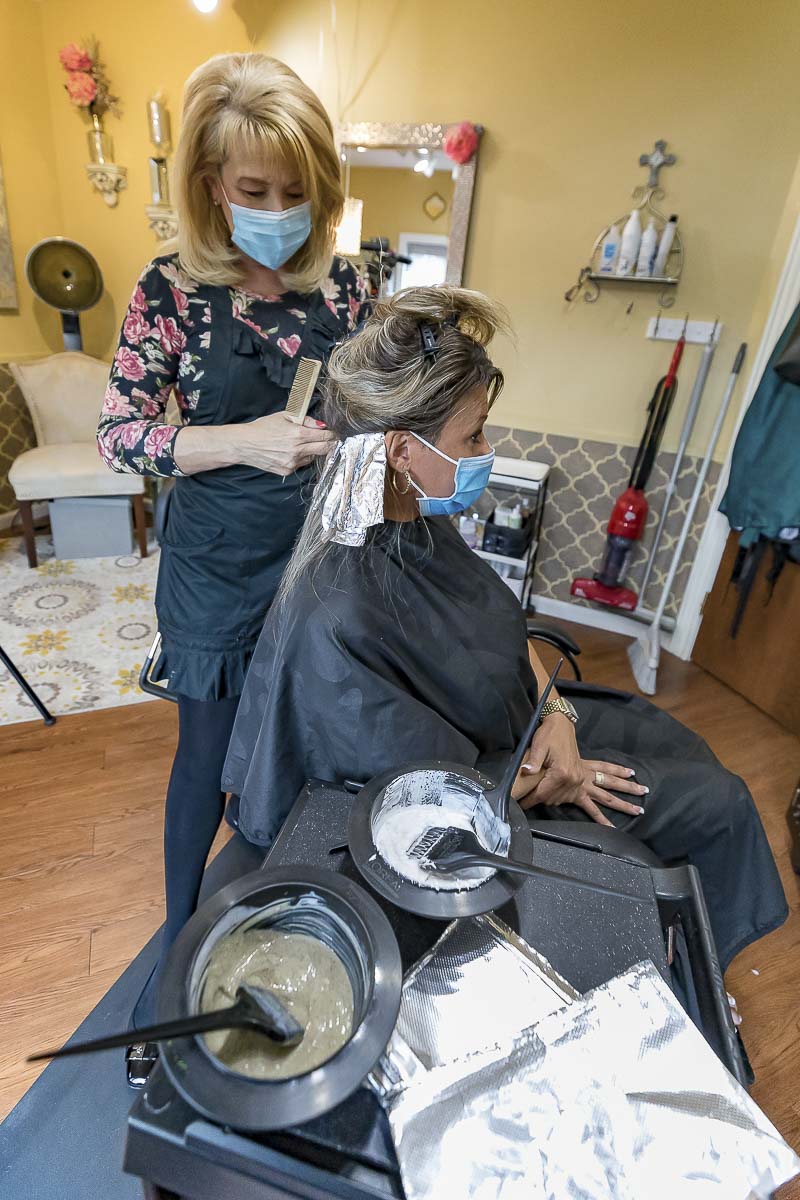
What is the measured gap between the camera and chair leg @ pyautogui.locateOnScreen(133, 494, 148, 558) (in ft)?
10.5

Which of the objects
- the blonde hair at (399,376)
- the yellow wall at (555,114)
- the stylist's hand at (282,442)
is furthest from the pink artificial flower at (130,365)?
the yellow wall at (555,114)

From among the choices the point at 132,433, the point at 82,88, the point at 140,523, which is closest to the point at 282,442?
the point at 132,433

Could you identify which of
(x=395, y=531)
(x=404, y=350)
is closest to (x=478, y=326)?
(x=404, y=350)

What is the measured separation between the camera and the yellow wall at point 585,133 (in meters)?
2.18

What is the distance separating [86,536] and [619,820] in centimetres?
297

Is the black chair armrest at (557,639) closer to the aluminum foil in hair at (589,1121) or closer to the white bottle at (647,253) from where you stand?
the aluminum foil in hair at (589,1121)

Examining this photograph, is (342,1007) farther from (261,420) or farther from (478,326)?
(478,326)

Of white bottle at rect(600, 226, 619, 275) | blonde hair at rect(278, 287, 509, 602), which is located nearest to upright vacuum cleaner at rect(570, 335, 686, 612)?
white bottle at rect(600, 226, 619, 275)

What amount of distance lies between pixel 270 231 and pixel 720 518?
7.13 feet

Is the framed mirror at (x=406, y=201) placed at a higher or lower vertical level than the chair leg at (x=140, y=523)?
higher

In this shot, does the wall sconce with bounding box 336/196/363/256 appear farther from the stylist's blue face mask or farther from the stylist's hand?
the stylist's hand

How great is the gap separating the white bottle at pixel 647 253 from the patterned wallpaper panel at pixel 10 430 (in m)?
3.02

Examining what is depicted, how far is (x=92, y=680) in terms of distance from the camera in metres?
2.33

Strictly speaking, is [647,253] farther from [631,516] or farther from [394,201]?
[394,201]
